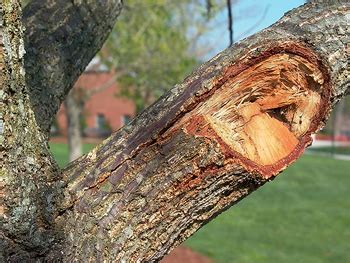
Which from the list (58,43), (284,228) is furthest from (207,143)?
(284,228)

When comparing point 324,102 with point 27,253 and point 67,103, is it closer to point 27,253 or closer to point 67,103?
point 27,253

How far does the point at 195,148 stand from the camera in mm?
2127

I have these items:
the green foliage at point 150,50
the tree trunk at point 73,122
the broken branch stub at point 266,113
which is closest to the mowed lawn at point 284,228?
the green foliage at point 150,50

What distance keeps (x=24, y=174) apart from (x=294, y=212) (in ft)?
46.1

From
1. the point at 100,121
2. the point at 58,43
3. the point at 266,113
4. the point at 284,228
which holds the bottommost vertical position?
the point at 266,113

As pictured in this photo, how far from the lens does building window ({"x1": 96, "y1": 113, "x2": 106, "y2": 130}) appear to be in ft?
176

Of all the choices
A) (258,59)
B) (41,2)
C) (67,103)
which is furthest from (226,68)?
(67,103)

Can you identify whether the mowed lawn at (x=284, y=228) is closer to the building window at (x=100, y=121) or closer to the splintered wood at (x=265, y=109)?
the splintered wood at (x=265, y=109)

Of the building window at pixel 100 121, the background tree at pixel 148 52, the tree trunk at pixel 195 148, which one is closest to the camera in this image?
the tree trunk at pixel 195 148

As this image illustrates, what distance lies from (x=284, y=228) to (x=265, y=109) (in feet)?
37.4

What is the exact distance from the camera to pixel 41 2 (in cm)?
324

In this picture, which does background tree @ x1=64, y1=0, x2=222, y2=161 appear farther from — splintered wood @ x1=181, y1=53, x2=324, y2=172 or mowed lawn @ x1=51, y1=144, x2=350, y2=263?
splintered wood @ x1=181, y1=53, x2=324, y2=172

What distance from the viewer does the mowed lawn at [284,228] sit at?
10750 millimetres

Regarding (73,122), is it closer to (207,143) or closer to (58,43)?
(58,43)
